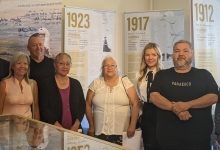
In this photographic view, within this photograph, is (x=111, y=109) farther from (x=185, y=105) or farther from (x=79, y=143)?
(x=79, y=143)

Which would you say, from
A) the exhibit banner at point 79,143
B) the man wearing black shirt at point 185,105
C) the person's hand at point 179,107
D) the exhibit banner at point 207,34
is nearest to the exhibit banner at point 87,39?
the exhibit banner at point 207,34

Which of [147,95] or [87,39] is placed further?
[87,39]

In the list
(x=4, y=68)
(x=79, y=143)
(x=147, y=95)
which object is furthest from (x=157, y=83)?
(x=4, y=68)

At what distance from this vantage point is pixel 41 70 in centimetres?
371

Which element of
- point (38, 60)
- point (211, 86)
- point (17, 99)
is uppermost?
point (38, 60)

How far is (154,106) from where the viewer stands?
3.29 m

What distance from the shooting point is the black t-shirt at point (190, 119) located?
2947 mm

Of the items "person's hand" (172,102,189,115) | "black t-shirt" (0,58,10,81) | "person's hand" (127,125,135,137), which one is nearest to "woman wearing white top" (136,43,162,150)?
"person's hand" (127,125,135,137)

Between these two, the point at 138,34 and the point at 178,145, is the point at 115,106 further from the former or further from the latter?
the point at 138,34

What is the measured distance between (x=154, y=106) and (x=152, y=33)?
1.34 metres

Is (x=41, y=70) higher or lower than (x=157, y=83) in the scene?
higher

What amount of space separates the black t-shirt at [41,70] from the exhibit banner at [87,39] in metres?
0.29

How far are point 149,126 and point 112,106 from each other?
447mm

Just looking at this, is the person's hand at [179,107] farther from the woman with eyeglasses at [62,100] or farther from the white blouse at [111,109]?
the woman with eyeglasses at [62,100]
